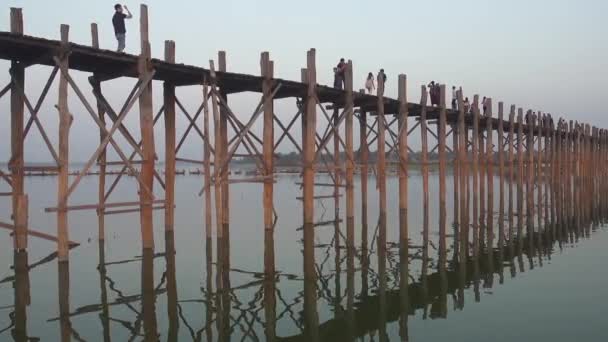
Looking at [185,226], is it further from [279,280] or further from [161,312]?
[161,312]

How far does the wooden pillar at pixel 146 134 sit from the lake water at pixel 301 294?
0.62 metres

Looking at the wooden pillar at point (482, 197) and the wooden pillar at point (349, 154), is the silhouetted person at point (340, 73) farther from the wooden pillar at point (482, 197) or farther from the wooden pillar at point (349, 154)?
the wooden pillar at point (482, 197)

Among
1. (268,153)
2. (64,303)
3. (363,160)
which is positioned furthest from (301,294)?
(363,160)

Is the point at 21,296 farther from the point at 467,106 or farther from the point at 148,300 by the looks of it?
the point at 467,106

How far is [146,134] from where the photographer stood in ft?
32.8

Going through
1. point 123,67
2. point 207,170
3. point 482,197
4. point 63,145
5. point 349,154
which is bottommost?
point 482,197

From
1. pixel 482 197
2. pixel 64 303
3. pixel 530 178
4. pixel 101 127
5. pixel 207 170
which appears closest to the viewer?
pixel 64 303

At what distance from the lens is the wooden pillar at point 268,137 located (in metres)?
11.9

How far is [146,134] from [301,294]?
4.26 m

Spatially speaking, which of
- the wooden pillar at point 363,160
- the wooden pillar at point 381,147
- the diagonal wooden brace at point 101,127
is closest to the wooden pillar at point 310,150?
the wooden pillar at point 381,147

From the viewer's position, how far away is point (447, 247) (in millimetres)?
13531

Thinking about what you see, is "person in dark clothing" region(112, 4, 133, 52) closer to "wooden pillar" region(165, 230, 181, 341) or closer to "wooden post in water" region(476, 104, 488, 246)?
"wooden pillar" region(165, 230, 181, 341)

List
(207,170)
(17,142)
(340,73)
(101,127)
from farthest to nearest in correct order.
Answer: (340,73)
(207,170)
(17,142)
(101,127)

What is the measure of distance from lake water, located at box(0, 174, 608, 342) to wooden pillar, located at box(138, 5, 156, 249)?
62 cm
